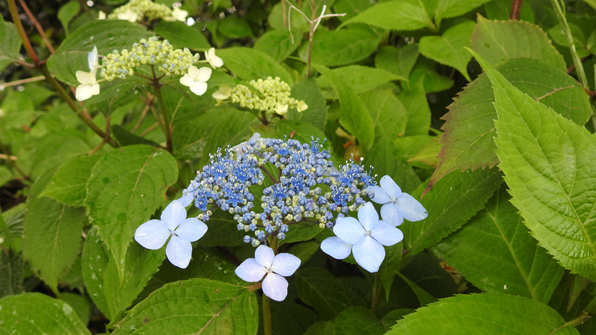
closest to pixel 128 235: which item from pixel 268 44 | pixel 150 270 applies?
pixel 150 270

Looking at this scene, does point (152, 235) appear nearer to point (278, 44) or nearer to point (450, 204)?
point (450, 204)

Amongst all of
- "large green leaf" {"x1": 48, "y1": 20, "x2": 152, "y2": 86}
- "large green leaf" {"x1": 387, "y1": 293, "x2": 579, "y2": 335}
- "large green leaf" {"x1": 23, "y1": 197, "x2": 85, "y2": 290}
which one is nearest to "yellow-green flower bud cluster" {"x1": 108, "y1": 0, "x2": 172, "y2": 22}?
"large green leaf" {"x1": 48, "y1": 20, "x2": 152, "y2": 86}

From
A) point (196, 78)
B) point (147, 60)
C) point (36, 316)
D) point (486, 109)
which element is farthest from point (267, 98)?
point (36, 316)

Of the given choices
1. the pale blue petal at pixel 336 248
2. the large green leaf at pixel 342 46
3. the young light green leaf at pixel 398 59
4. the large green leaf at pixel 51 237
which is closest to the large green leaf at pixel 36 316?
the large green leaf at pixel 51 237

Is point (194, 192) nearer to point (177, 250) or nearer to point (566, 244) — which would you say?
point (177, 250)

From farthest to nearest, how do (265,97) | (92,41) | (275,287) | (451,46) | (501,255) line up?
(451,46)
(92,41)
(265,97)
(501,255)
(275,287)

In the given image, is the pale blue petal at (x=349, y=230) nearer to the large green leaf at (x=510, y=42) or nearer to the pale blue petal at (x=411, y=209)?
the pale blue petal at (x=411, y=209)

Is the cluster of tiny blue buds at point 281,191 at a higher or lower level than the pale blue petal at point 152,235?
higher
